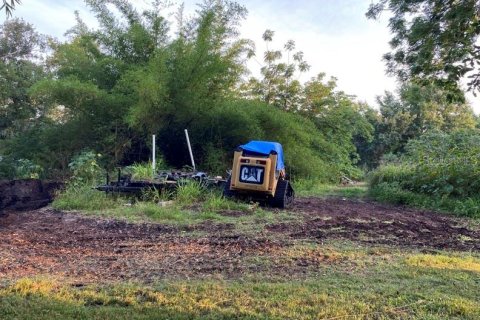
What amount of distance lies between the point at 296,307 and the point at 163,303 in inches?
31.1

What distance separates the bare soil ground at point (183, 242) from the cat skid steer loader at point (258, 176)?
0.59m

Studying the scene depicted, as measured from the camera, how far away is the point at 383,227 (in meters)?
5.54

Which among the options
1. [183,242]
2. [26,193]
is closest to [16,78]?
[26,193]

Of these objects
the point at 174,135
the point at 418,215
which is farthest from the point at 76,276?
the point at 174,135

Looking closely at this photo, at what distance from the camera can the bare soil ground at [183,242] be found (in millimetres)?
3359

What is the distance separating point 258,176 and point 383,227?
7.05 feet

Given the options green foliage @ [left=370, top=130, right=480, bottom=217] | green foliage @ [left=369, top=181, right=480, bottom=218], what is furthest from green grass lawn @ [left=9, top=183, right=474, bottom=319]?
green foliage @ [left=370, top=130, right=480, bottom=217]

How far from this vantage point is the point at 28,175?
1001 cm

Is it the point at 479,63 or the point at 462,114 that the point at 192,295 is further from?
the point at 462,114

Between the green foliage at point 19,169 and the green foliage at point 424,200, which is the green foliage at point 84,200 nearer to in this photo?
the green foliage at point 19,169

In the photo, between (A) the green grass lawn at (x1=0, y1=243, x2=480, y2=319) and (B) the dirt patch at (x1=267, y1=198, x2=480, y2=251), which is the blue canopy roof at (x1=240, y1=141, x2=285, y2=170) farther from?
(A) the green grass lawn at (x1=0, y1=243, x2=480, y2=319)

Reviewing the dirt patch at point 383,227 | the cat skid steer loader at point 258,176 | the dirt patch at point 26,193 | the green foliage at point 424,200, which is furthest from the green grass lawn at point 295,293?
the dirt patch at point 26,193

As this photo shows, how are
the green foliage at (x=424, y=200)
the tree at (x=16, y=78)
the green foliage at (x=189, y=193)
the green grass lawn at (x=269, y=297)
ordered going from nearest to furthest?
the green grass lawn at (x=269, y=297), the green foliage at (x=189, y=193), the green foliage at (x=424, y=200), the tree at (x=16, y=78)

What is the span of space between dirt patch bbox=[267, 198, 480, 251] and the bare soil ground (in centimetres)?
1
